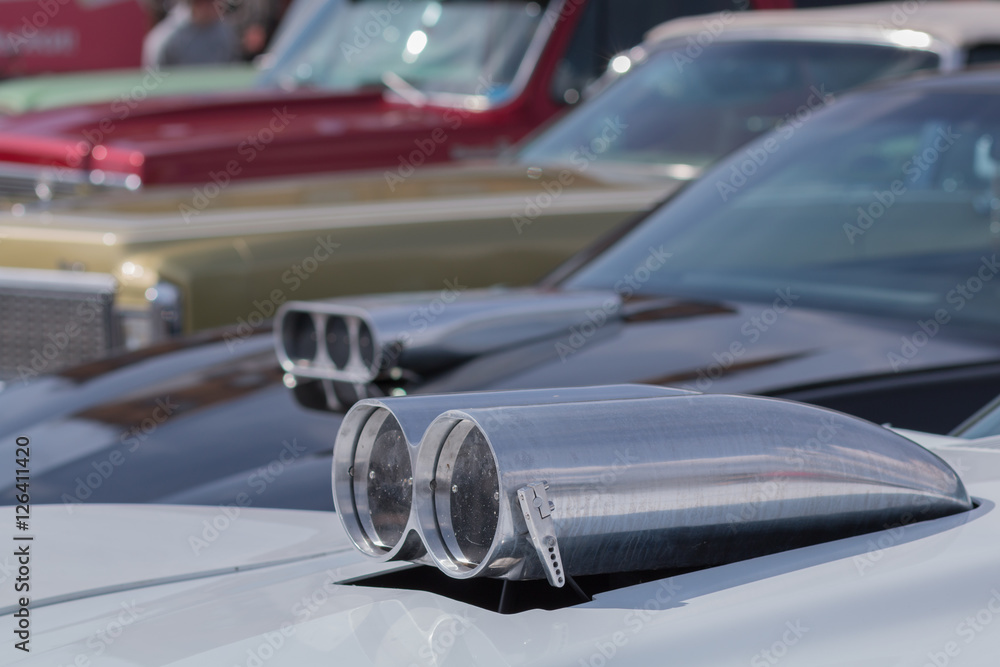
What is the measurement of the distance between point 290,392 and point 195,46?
279 inches

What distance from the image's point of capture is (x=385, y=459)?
1.33 meters

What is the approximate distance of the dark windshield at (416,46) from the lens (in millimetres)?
5770

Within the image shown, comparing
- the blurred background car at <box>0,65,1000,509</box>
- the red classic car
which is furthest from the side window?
the blurred background car at <box>0,65,1000,509</box>

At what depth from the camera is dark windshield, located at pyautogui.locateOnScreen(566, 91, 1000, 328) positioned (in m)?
2.63

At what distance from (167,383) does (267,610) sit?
141 cm

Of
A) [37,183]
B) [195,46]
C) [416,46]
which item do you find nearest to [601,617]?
[37,183]

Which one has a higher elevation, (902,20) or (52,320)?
(902,20)

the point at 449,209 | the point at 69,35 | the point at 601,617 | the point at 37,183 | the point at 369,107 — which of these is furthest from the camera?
the point at 69,35

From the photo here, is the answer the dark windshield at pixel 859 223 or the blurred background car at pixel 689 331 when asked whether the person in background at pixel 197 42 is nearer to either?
the blurred background car at pixel 689 331

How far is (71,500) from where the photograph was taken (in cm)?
219

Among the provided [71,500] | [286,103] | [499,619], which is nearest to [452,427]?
[499,619]

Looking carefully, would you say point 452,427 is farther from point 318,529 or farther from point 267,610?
point 318,529

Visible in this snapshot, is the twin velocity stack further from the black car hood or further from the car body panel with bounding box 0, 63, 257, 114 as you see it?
the car body panel with bounding box 0, 63, 257, 114

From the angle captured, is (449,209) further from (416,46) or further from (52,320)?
(416,46)
